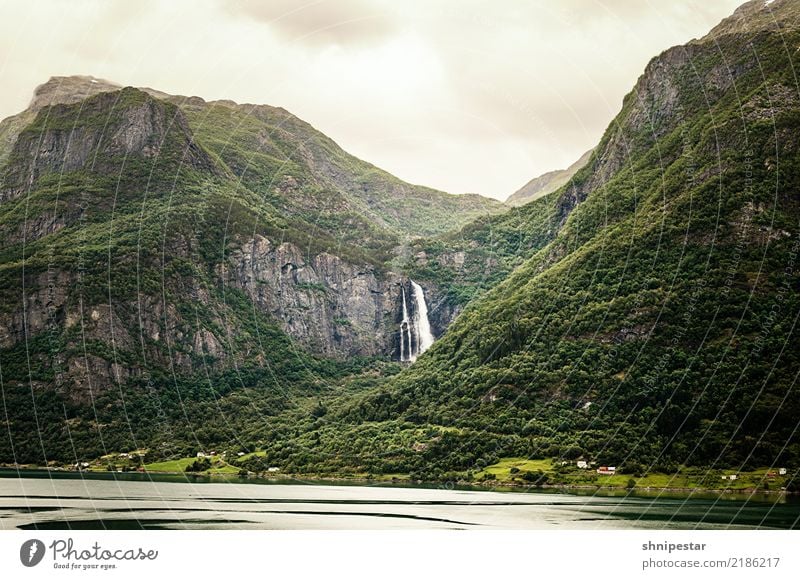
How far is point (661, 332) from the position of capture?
126 metres

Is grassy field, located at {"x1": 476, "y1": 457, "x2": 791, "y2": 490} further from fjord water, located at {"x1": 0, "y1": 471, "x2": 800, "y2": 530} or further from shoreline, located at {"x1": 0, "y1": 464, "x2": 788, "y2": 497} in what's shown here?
fjord water, located at {"x1": 0, "y1": 471, "x2": 800, "y2": 530}

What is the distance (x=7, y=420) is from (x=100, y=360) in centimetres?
3596

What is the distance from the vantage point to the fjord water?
237ft

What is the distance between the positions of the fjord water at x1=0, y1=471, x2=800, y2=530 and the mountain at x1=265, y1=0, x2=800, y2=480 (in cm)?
1575

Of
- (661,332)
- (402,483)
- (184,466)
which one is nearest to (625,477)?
(661,332)

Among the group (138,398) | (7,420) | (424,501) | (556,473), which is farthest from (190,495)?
(138,398)

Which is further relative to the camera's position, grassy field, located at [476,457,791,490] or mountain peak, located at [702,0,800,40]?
mountain peak, located at [702,0,800,40]

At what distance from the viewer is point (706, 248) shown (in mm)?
132250

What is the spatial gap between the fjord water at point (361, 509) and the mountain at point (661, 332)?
15.8 m
